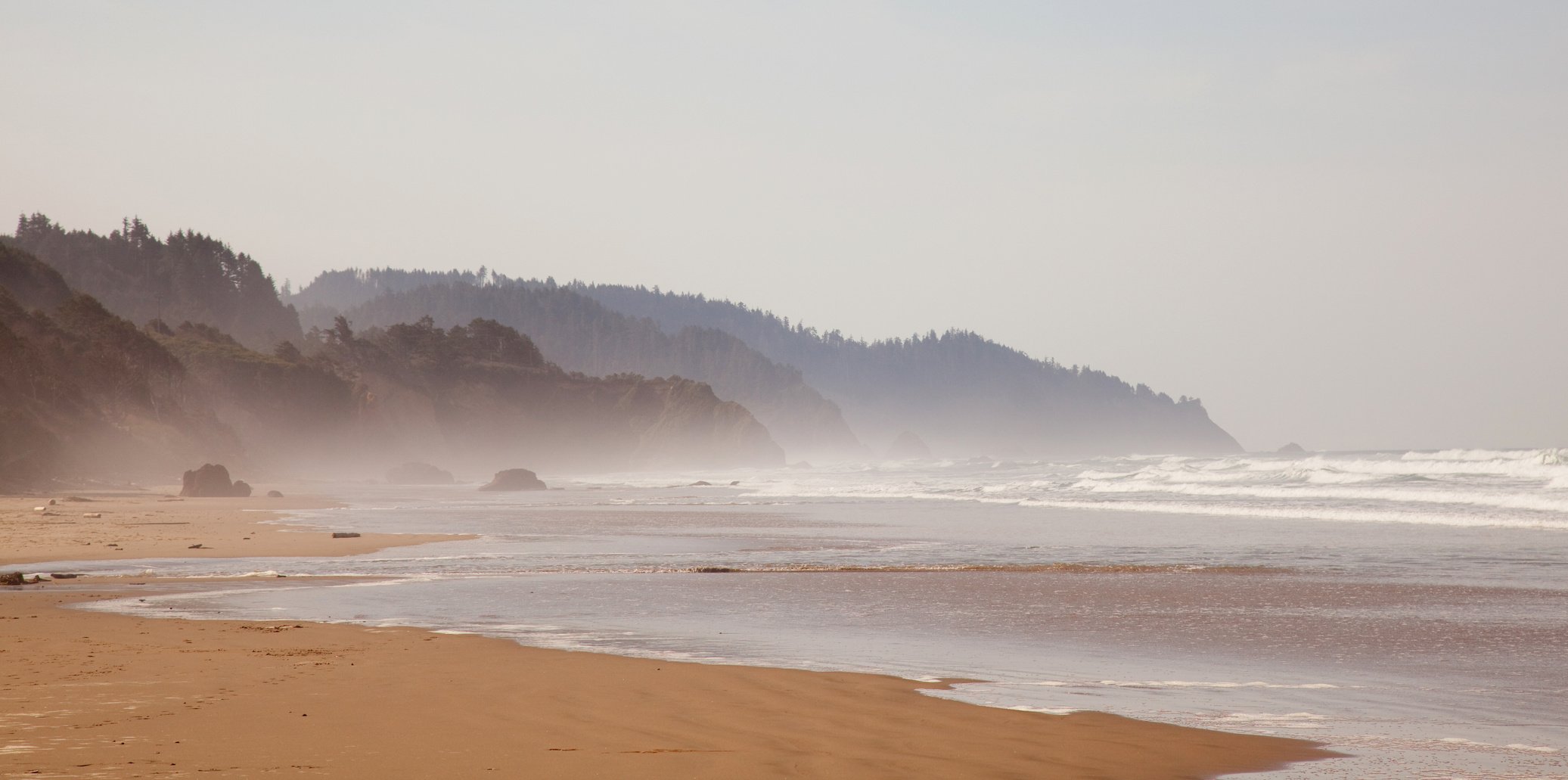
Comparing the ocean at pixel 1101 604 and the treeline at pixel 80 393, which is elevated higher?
the treeline at pixel 80 393

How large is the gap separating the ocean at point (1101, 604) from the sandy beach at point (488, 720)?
0.59m

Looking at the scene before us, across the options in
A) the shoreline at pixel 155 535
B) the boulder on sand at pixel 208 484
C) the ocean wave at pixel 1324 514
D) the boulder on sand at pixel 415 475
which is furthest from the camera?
the boulder on sand at pixel 415 475

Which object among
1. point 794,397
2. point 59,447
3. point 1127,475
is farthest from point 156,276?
point 1127,475

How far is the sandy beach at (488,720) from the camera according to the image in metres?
5.37

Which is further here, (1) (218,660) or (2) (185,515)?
(2) (185,515)

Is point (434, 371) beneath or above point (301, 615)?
Answer: above

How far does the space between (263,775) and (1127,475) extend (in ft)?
135

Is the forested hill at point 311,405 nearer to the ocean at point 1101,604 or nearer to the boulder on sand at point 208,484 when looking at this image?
the boulder on sand at point 208,484

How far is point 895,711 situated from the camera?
22.2ft

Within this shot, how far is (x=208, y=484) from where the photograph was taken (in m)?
40.3

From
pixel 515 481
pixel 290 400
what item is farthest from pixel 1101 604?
pixel 290 400

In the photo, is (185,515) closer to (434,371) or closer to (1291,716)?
(1291,716)

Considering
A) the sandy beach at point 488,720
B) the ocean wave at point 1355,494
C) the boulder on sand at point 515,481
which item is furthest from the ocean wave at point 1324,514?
the boulder on sand at point 515,481

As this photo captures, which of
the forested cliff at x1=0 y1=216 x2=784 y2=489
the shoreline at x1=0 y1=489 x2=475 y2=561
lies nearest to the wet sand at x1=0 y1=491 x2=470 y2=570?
the shoreline at x1=0 y1=489 x2=475 y2=561
